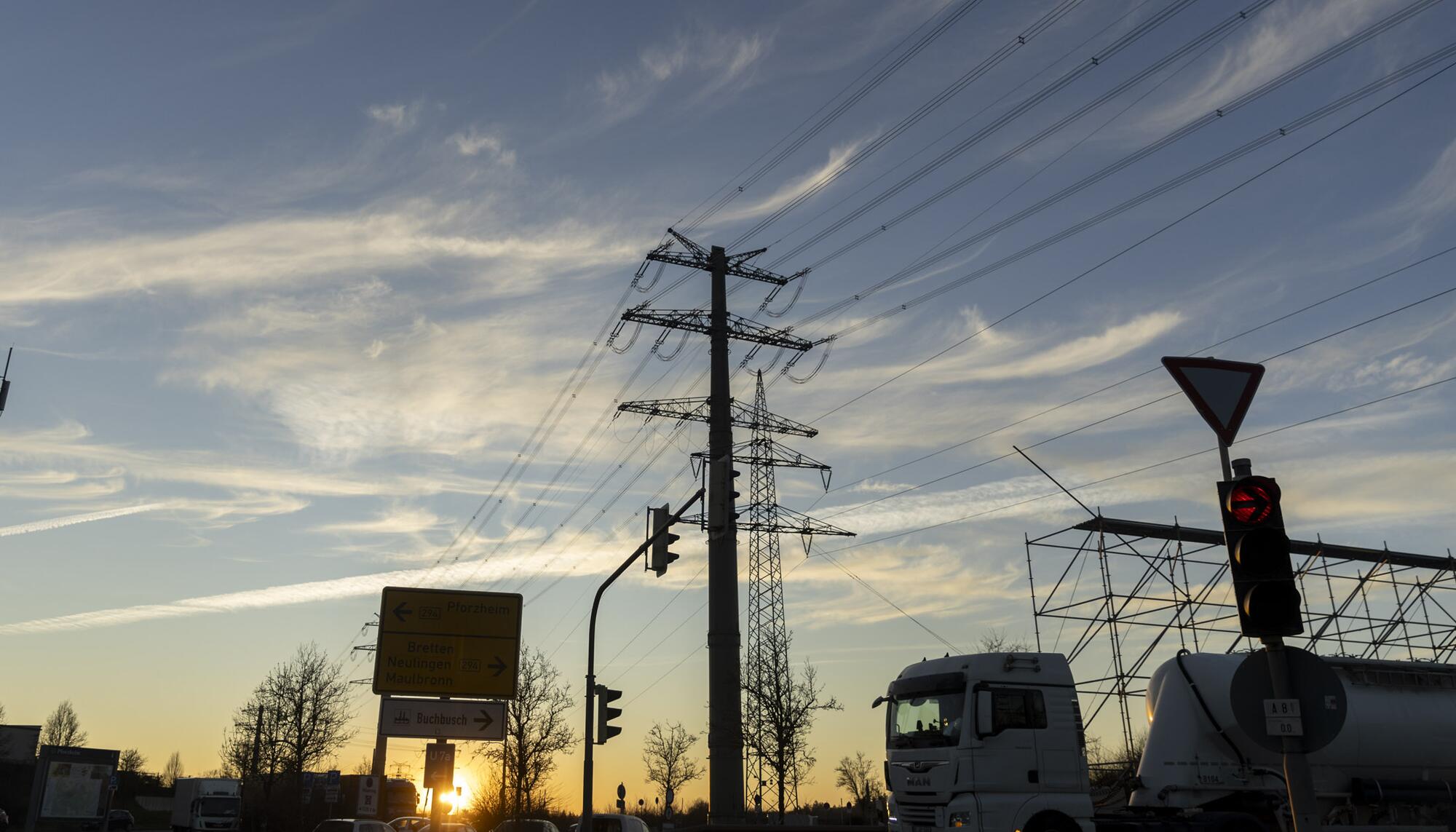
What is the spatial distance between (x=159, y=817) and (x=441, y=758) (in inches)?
4252

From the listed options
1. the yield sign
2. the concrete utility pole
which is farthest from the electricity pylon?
the yield sign

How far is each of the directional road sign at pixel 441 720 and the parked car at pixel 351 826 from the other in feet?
37.2

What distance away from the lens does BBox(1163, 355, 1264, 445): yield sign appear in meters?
8.96

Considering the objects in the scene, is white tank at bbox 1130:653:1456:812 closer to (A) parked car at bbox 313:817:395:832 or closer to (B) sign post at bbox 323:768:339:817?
(A) parked car at bbox 313:817:395:832

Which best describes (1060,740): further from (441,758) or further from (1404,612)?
(1404,612)

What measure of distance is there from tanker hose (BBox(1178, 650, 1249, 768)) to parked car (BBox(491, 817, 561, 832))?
20010mm

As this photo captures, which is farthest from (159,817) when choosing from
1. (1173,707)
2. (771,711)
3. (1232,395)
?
(1232,395)

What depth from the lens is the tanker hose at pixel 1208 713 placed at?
730 inches

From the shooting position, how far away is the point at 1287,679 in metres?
7.90

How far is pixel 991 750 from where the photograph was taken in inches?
643

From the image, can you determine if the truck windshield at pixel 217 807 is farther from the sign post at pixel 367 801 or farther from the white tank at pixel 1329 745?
the white tank at pixel 1329 745

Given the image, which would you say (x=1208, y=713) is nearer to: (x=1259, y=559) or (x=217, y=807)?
(x=1259, y=559)

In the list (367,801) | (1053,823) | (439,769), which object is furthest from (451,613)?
(367,801)

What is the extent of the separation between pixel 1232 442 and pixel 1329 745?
11790 millimetres
